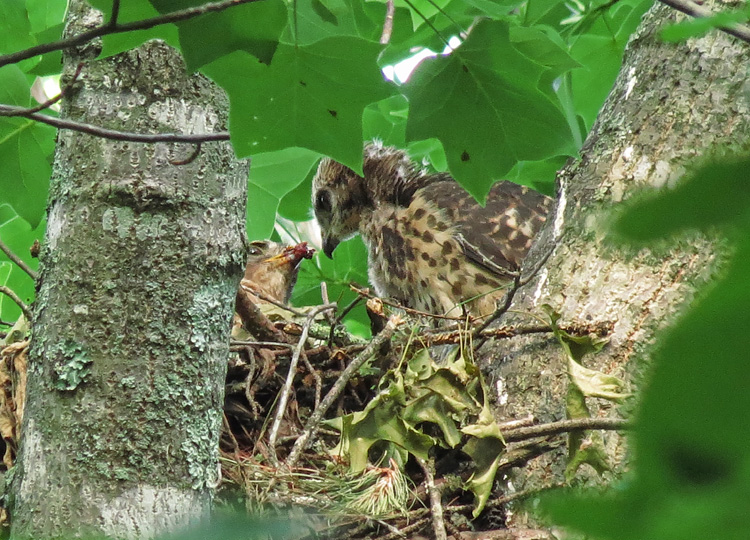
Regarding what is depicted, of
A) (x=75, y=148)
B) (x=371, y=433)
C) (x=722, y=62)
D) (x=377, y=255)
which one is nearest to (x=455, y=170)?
(x=371, y=433)

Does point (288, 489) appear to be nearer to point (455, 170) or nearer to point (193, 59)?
point (455, 170)

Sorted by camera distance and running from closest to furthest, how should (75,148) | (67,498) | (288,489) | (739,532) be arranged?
1. (739,532)
2. (67,498)
3. (75,148)
4. (288,489)

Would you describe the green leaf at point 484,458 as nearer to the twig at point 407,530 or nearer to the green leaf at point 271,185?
the twig at point 407,530

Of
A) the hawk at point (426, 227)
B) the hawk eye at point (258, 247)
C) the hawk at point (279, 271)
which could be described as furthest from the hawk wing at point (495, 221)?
the hawk eye at point (258, 247)

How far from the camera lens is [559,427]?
2.01 meters

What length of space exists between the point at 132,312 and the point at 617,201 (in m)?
1.38

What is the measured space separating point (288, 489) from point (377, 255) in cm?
213

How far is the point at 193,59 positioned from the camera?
1422mm

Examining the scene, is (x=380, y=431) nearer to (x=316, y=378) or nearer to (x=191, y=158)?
(x=316, y=378)

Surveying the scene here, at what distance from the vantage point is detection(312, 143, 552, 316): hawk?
12.3 ft

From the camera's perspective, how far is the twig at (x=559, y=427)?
188 centimetres

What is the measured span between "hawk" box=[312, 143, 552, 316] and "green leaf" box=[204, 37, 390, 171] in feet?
5.93

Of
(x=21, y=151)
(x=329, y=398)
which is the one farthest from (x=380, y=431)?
(x=21, y=151)

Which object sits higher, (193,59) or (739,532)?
(193,59)
